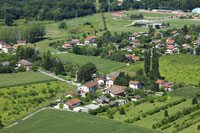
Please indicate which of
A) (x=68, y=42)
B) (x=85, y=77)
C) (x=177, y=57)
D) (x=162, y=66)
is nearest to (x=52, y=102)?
(x=85, y=77)

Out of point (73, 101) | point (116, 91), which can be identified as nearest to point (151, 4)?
point (116, 91)

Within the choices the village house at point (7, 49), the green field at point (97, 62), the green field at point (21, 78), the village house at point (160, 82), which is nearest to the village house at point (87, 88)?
the green field at point (21, 78)

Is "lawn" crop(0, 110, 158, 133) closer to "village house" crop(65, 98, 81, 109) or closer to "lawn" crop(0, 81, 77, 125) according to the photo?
"village house" crop(65, 98, 81, 109)

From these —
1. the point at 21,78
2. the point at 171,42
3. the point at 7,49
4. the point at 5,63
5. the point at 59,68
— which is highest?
the point at 171,42

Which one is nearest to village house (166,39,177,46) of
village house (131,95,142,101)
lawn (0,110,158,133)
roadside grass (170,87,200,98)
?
roadside grass (170,87,200,98)

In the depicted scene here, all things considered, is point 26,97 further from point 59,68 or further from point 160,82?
point 160,82

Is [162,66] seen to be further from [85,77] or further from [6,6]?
[6,6]
